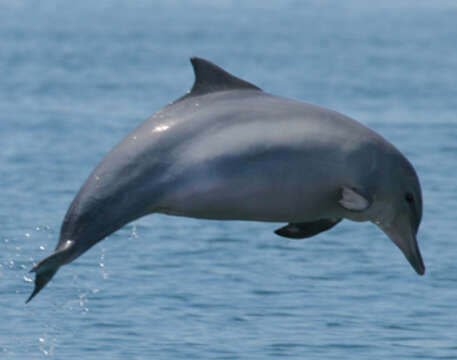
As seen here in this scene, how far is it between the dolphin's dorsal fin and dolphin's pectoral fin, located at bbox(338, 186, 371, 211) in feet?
3.42

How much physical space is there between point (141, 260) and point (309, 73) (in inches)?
1234

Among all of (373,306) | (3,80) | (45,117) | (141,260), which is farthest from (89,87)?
A: (373,306)

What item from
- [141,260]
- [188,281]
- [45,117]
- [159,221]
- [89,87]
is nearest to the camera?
[188,281]

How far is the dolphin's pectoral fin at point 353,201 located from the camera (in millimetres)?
8141

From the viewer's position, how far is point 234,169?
7988 mm

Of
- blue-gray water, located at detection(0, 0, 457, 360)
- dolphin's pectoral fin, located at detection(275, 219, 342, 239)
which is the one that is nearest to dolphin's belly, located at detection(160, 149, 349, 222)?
dolphin's pectoral fin, located at detection(275, 219, 342, 239)

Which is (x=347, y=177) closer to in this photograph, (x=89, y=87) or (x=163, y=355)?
(x=163, y=355)

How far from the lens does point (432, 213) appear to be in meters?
18.0

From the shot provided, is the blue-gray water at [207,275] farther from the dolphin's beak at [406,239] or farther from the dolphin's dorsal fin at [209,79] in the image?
the dolphin's dorsal fin at [209,79]

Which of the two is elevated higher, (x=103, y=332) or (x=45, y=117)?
(x=103, y=332)

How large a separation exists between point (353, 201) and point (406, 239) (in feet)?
3.00

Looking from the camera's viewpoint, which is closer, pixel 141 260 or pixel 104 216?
pixel 104 216

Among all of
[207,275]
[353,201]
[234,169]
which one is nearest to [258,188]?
[234,169]

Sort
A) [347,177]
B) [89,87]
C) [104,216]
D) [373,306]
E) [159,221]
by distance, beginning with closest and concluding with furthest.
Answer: [104,216] → [347,177] → [373,306] → [159,221] → [89,87]
